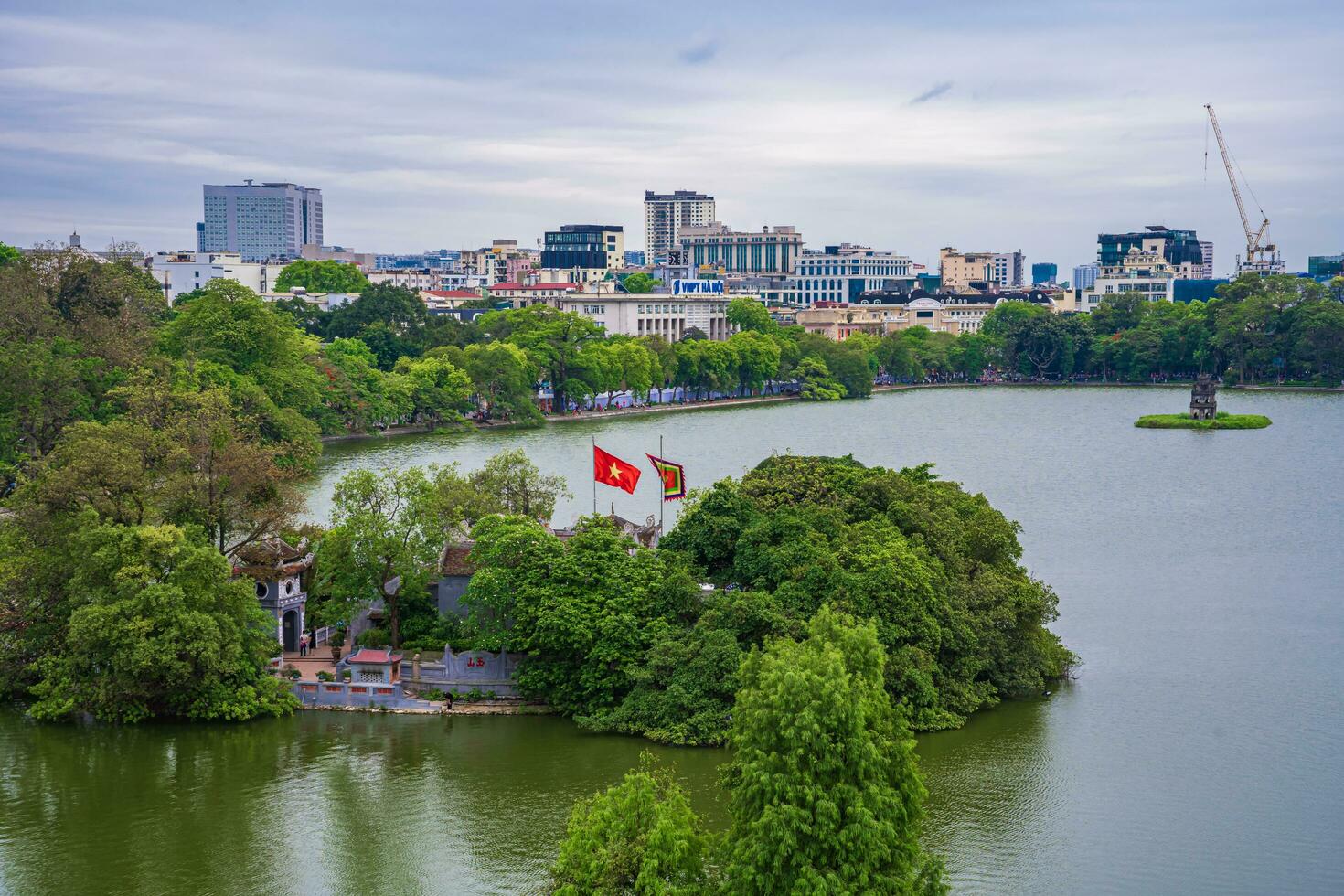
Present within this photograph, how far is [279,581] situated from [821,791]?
1224cm

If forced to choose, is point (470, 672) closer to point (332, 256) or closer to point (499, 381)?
point (499, 381)

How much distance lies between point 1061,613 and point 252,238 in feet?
502

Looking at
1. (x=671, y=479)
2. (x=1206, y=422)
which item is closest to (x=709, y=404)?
(x=1206, y=422)

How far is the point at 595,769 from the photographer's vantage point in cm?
1959

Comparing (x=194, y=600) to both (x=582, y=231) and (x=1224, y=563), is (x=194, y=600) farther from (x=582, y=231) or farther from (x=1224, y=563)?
(x=582, y=231)

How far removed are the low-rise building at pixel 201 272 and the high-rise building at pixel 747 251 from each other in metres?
62.8

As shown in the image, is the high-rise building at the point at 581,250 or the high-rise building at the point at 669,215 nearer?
the high-rise building at the point at 581,250

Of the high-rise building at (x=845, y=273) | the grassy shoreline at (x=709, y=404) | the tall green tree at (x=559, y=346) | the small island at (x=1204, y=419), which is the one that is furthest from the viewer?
the high-rise building at (x=845, y=273)

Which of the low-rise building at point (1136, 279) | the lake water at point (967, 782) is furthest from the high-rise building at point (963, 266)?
the lake water at point (967, 782)

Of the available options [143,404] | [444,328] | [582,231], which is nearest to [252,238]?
[582,231]

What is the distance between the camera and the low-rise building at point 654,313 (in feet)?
287

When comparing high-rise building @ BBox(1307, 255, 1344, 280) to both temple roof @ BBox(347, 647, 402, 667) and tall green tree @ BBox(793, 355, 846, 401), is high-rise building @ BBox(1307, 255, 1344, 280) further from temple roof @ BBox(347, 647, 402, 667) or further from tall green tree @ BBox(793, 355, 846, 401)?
temple roof @ BBox(347, 647, 402, 667)

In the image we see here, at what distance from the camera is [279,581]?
23484mm

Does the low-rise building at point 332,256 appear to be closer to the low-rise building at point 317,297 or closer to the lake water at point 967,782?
the low-rise building at point 317,297
